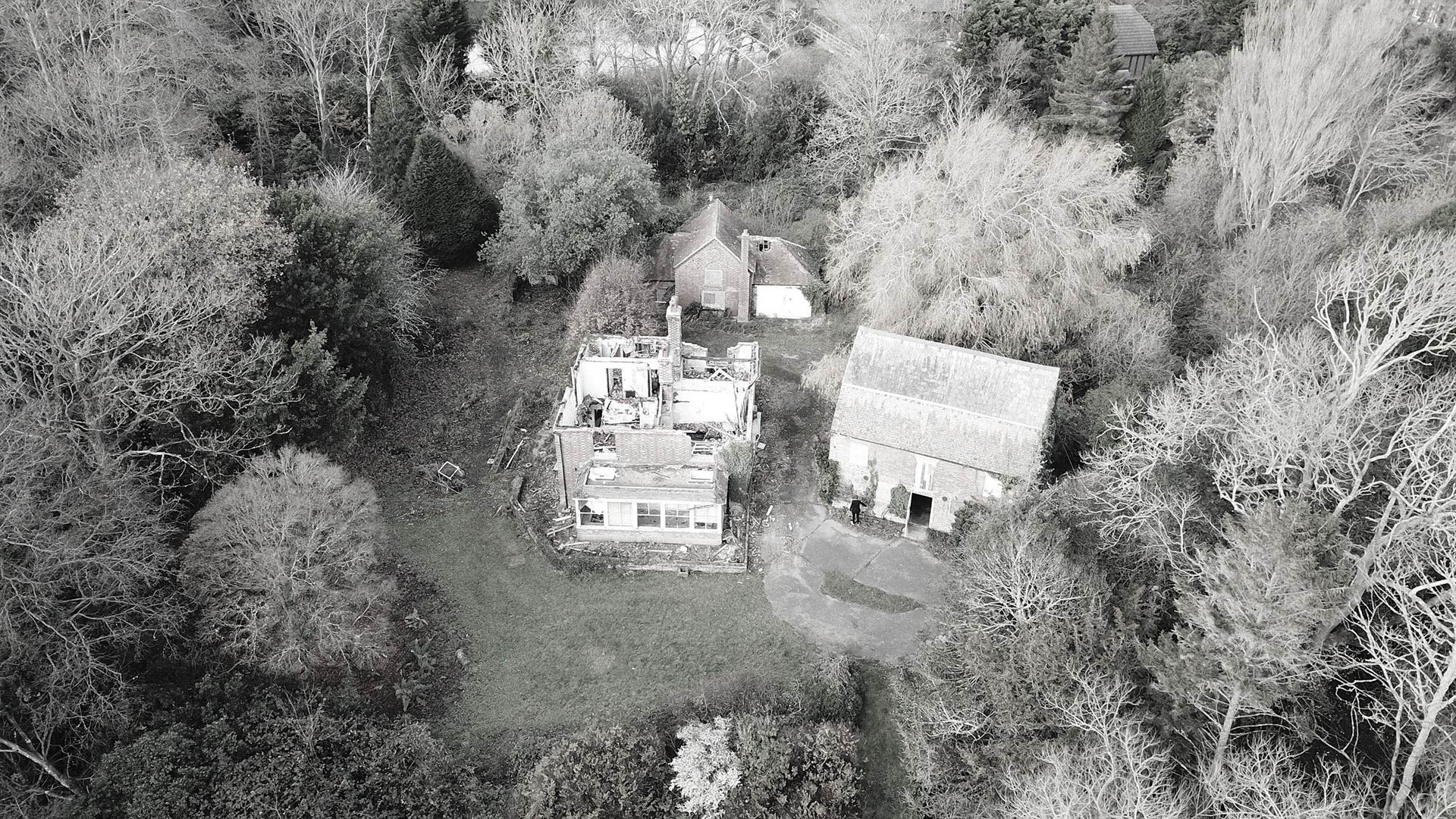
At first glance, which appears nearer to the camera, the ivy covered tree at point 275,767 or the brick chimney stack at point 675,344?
the ivy covered tree at point 275,767

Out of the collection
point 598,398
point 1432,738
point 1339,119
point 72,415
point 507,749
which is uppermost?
point 1339,119

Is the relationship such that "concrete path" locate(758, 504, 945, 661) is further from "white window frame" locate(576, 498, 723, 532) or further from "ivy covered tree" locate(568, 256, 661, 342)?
"ivy covered tree" locate(568, 256, 661, 342)

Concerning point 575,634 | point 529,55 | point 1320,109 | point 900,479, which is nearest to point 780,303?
point 900,479

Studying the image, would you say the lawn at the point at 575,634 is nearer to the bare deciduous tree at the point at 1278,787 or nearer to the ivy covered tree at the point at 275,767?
the ivy covered tree at the point at 275,767

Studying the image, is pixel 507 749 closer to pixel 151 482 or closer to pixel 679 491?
pixel 679 491

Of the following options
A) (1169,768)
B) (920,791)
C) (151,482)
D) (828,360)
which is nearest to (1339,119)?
(828,360)

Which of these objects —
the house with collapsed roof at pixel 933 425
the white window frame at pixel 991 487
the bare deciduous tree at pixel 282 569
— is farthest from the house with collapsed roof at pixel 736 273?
the bare deciduous tree at pixel 282 569

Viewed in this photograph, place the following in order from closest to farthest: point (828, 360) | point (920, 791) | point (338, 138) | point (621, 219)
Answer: point (920, 791)
point (828, 360)
point (621, 219)
point (338, 138)
